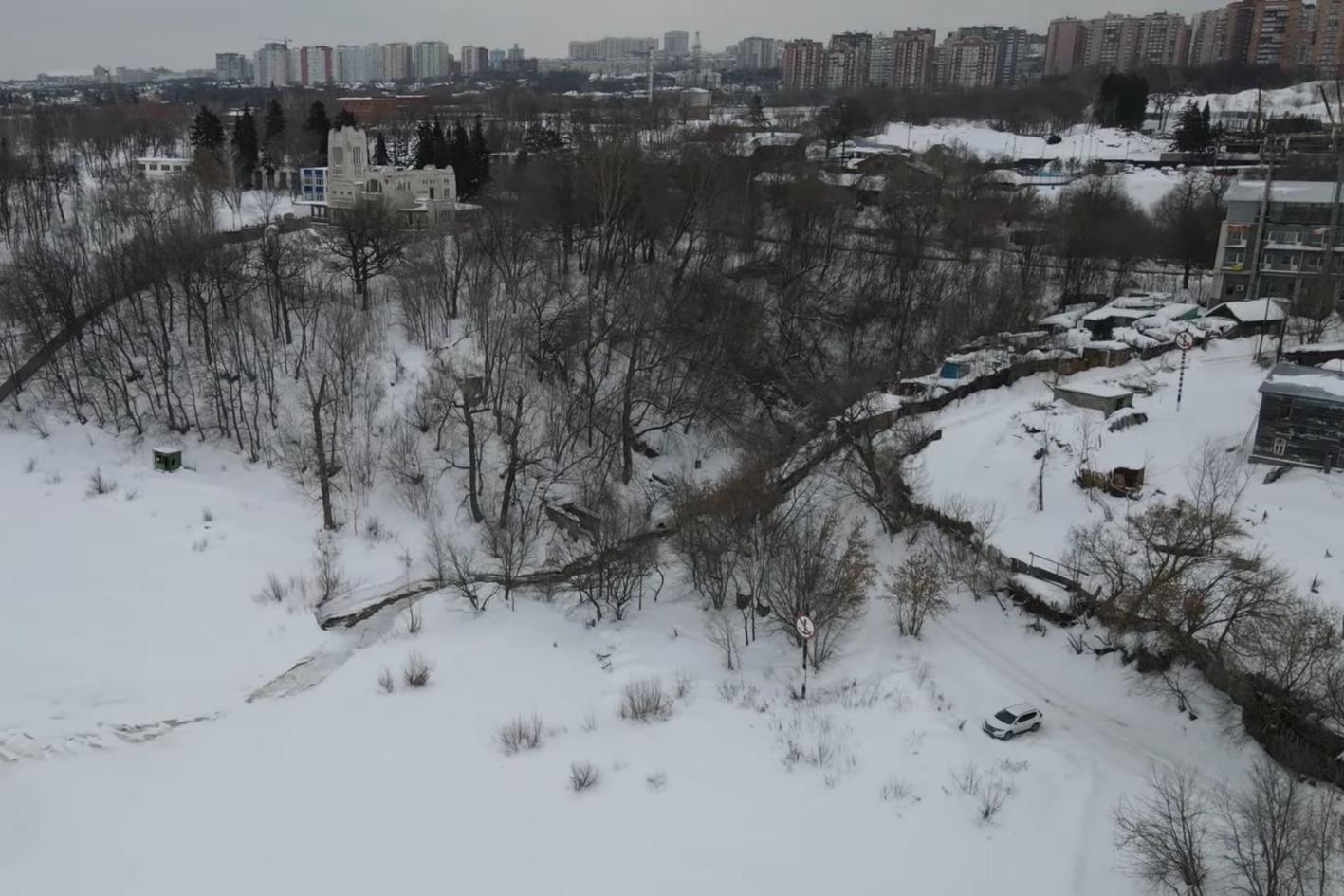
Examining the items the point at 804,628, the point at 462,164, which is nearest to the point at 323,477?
the point at 804,628

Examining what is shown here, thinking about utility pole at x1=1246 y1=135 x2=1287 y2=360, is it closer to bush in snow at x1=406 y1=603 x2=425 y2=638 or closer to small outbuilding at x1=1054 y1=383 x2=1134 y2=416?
small outbuilding at x1=1054 y1=383 x2=1134 y2=416

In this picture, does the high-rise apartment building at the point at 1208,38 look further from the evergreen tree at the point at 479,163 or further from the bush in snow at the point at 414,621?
the bush in snow at the point at 414,621

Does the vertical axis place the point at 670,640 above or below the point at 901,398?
below

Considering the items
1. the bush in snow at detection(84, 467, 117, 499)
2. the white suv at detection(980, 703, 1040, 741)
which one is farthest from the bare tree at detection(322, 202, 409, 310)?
the white suv at detection(980, 703, 1040, 741)

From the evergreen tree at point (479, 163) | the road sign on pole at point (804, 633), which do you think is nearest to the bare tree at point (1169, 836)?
the road sign on pole at point (804, 633)

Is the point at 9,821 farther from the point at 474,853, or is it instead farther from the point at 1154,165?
the point at 1154,165

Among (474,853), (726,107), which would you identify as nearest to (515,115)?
(726,107)

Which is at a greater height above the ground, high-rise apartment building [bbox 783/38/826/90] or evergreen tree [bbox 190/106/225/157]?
high-rise apartment building [bbox 783/38/826/90]

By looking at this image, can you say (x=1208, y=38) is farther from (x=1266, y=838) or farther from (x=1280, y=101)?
(x=1266, y=838)
